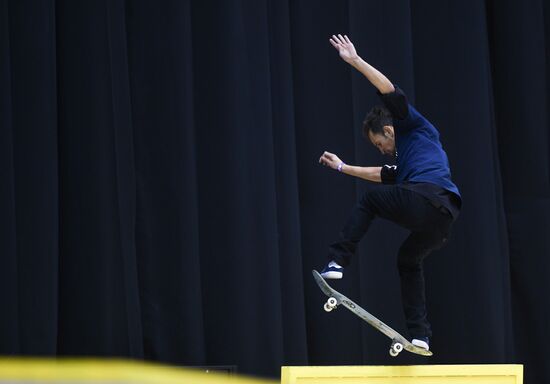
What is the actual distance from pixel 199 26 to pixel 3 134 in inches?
49.1

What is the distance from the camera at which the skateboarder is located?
368 centimetres

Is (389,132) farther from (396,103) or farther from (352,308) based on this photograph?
(352,308)

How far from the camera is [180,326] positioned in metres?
4.56

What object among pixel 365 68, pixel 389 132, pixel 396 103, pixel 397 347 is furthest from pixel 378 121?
pixel 397 347

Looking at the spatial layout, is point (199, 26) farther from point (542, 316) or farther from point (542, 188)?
point (542, 316)

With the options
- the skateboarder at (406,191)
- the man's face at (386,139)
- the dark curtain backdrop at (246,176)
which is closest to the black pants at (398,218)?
the skateboarder at (406,191)

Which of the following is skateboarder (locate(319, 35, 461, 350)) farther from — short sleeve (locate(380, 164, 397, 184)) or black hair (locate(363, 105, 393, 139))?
short sleeve (locate(380, 164, 397, 184))

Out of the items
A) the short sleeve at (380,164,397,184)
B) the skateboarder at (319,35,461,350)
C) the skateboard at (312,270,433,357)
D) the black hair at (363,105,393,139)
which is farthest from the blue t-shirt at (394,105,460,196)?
the skateboard at (312,270,433,357)

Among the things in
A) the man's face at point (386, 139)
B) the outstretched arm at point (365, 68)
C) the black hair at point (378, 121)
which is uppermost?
the outstretched arm at point (365, 68)

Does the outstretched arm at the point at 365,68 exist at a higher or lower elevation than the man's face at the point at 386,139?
higher

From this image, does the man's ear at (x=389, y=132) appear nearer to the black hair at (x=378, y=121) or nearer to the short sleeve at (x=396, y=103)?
the black hair at (x=378, y=121)

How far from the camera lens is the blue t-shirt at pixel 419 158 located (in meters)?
3.71

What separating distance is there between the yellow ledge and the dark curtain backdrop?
96 centimetres

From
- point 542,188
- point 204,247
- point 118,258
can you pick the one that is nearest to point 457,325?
point 542,188
